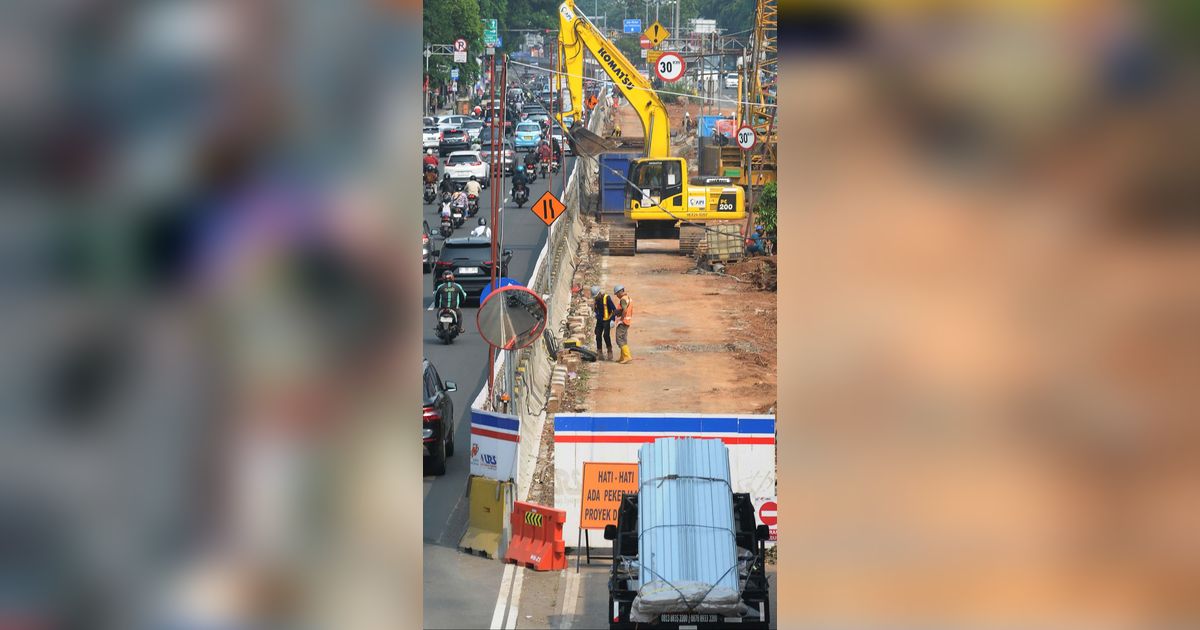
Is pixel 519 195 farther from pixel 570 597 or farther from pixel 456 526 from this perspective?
pixel 570 597

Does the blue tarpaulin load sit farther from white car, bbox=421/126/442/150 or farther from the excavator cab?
white car, bbox=421/126/442/150

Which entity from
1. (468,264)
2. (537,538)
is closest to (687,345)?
(468,264)

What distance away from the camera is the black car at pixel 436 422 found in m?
18.1

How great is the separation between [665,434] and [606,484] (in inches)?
31.6

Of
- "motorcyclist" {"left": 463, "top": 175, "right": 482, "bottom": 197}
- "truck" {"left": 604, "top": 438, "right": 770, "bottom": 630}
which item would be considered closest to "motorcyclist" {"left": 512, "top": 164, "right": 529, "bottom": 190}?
"motorcyclist" {"left": 463, "top": 175, "right": 482, "bottom": 197}

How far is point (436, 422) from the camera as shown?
18.3 m

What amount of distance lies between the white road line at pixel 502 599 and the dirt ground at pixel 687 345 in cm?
855

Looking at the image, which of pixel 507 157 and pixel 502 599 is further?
pixel 507 157

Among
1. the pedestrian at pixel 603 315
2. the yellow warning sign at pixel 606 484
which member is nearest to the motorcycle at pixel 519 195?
the pedestrian at pixel 603 315
